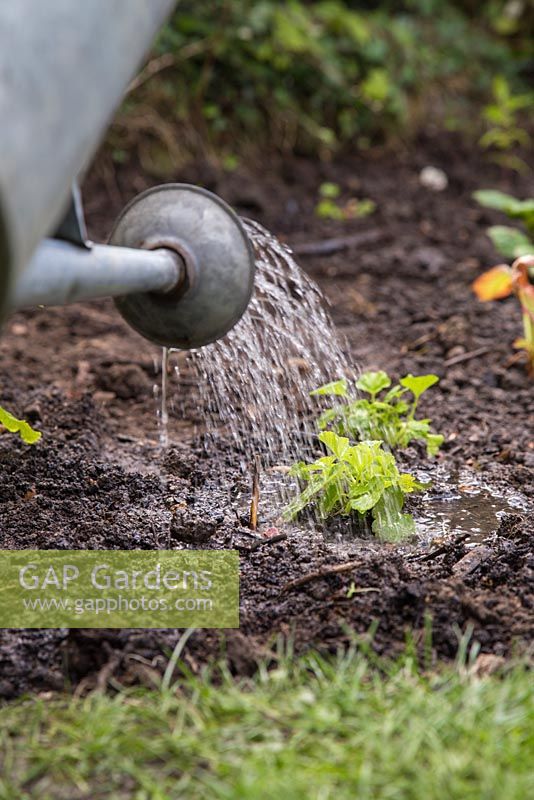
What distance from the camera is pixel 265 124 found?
6.55 m

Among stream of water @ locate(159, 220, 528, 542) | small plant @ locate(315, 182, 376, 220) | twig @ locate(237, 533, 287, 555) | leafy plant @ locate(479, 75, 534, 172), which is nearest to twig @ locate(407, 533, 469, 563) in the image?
stream of water @ locate(159, 220, 528, 542)

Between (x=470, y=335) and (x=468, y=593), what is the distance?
79.6 inches

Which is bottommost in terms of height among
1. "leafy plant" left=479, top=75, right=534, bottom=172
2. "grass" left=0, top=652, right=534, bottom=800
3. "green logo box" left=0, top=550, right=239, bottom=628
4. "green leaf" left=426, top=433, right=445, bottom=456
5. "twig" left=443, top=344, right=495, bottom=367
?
"grass" left=0, top=652, right=534, bottom=800

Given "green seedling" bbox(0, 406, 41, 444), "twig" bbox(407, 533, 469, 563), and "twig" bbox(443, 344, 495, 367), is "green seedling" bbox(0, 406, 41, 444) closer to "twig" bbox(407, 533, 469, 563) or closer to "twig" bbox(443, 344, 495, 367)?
"twig" bbox(407, 533, 469, 563)

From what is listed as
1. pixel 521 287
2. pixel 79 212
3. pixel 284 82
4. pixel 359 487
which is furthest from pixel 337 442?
pixel 284 82

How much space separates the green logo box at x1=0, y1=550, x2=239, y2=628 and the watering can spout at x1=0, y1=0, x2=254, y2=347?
0.54 m

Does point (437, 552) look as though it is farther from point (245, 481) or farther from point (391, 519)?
point (245, 481)

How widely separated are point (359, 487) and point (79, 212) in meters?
1.09

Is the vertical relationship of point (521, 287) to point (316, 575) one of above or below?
above

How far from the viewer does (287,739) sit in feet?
5.74

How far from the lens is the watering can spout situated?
1.54m

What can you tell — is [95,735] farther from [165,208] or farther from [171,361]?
[171,361]

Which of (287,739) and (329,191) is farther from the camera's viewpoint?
(329,191)

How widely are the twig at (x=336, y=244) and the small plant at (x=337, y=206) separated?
287mm
